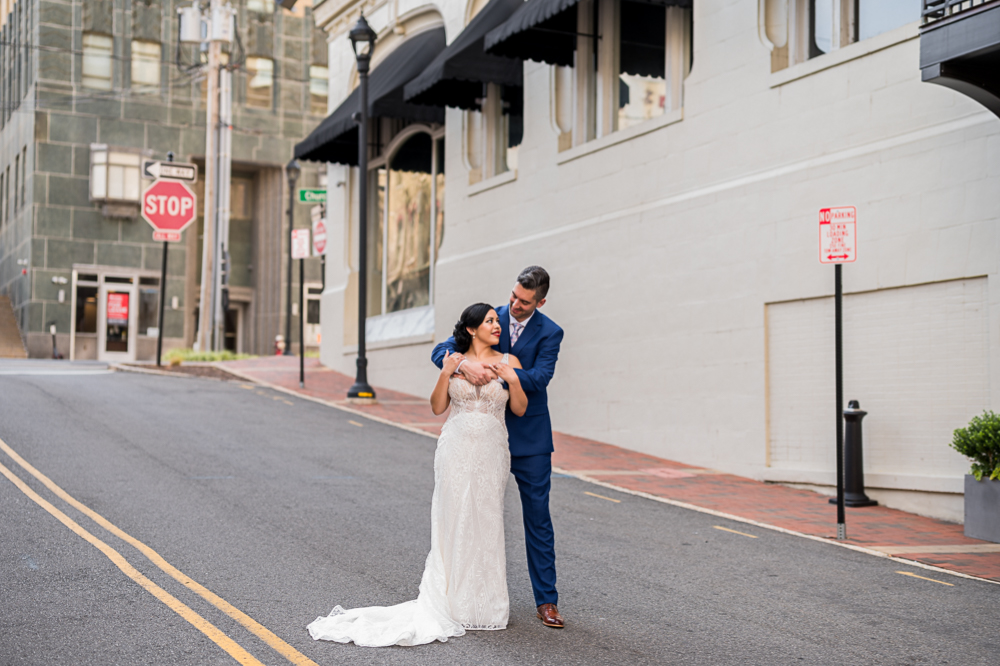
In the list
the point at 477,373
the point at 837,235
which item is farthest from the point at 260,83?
the point at 477,373

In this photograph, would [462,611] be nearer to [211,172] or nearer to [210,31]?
[211,172]

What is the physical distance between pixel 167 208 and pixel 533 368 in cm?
2066

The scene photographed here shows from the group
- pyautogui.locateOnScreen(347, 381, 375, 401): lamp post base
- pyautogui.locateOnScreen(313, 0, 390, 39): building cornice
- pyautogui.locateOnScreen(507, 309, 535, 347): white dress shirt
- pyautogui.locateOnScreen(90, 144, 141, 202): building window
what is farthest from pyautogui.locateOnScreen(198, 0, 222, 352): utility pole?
pyautogui.locateOnScreen(507, 309, 535, 347): white dress shirt

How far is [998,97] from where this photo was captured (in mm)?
Answer: 9586

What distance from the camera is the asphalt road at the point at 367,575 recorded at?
224 inches


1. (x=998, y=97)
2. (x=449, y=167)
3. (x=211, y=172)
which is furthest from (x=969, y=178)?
(x=211, y=172)

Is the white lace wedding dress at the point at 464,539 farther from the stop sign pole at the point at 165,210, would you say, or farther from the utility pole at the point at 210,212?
the utility pole at the point at 210,212

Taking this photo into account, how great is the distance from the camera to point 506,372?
615 centimetres

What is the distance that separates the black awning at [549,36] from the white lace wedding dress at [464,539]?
9424 mm

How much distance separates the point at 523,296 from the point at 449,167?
14506 mm

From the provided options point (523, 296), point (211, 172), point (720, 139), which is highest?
point (211, 172)

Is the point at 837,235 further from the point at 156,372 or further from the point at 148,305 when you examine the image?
the point at 148,305

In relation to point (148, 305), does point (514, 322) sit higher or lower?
lower

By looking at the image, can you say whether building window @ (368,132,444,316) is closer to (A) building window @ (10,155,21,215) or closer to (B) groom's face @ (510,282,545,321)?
(B) groom's face @ (510,282,545,321)
